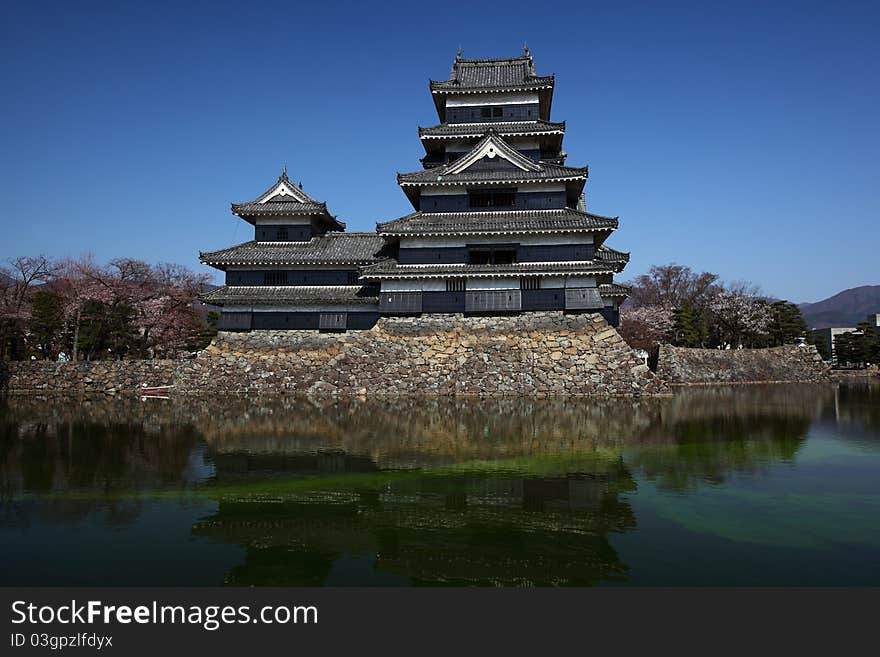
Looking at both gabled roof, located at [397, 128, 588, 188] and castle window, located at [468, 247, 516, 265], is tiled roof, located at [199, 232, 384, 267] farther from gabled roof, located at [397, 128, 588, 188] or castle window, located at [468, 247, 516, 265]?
castle window, located at [468, 247, 516, 265]

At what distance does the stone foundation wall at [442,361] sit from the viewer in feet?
83.8

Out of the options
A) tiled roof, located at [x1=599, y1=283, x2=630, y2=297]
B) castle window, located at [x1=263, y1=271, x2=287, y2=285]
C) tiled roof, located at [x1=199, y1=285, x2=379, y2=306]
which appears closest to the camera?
tiled roof, located at [x1=199, y1=285, x2=379, y2=306]

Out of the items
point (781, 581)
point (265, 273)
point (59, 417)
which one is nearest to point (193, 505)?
point (781, 581)

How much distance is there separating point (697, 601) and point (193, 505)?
6.97 m

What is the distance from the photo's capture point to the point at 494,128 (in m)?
32.0

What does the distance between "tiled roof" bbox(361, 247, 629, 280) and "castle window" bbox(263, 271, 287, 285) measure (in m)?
5.71

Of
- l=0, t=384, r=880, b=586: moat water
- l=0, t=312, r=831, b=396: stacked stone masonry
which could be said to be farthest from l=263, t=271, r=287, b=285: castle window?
l=0, t=384, r=880, b=586: moat water

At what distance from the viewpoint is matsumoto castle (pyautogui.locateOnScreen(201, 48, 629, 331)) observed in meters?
27.5

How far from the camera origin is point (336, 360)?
2802cm

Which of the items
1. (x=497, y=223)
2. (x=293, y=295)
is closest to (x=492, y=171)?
(x=497, y=223)

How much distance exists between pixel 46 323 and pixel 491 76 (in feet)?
108

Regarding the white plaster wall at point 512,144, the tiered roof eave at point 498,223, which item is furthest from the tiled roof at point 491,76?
the tiered roof eave at point 498,223

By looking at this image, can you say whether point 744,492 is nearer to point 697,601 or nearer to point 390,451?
point 697,601

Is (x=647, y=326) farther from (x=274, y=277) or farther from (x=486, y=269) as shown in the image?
(x=274, y=277)
